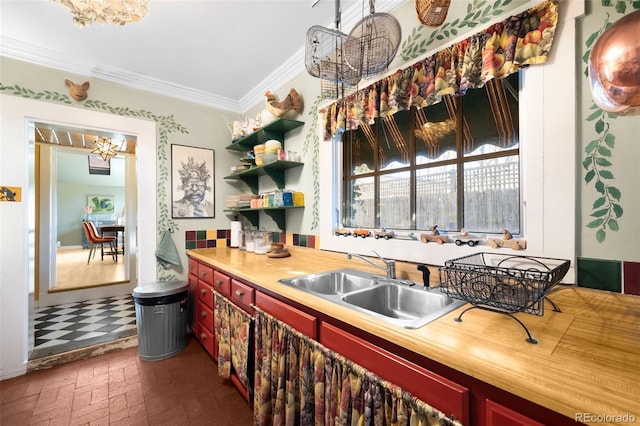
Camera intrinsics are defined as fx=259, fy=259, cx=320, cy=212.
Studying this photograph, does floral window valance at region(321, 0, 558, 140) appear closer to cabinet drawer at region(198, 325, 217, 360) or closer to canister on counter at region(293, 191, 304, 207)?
canister on counter at region(293, 191, 304, 207)

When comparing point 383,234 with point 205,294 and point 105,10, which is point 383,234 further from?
point 105,10

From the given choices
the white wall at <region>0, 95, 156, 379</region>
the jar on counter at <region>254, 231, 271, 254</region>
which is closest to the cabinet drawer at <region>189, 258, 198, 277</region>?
the jar on counter at <region>254, 231, 271, 254</region>

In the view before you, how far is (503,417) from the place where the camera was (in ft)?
2.02

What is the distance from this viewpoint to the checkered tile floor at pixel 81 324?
2.48m

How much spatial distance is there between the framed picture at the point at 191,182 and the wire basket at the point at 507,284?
106 inches

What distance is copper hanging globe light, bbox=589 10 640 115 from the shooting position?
0.55 metres

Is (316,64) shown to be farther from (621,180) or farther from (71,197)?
(71,197)

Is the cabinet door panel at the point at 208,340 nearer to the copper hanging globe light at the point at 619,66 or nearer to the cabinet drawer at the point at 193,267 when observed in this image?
the cabinet drawer at the point at 193,267

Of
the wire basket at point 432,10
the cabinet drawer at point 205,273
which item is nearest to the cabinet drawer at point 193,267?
the cabinet drawer at point 205,273

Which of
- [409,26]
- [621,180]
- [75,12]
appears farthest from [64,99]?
[621,180]

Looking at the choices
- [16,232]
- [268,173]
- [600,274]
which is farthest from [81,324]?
[600,274]

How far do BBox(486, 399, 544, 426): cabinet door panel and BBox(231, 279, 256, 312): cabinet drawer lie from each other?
1234mm

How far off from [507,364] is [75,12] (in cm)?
222

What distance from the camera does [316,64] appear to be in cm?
137
